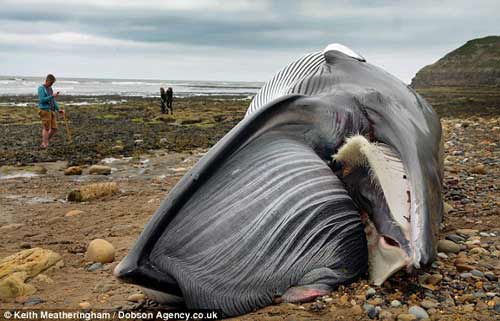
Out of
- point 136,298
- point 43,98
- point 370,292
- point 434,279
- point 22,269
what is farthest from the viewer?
point 43,98

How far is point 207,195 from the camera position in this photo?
127 inches

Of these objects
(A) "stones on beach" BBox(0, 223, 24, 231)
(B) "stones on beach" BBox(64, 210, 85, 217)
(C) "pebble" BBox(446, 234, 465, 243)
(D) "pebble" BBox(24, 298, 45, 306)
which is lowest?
(A) "stones on beach" BBox(0, 223, 24, 231)

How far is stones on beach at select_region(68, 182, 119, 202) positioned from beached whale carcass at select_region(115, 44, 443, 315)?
191 inches

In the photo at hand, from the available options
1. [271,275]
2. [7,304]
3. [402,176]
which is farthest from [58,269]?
[402,176]

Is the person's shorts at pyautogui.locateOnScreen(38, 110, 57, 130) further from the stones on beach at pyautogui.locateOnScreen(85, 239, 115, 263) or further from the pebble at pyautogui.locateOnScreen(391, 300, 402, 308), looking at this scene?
the pebble at pyautogui.locateOnScreen(391, 300, 402, 308)

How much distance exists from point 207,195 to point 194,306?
678mm

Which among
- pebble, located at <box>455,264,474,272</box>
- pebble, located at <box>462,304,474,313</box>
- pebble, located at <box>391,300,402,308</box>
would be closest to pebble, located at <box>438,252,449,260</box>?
pebble, located at <box>455,264,474,272</box>

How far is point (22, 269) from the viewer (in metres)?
4.29

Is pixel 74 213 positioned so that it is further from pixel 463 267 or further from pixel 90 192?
pixel 463 267

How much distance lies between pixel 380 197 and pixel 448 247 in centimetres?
115

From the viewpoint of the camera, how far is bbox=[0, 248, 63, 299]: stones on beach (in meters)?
3.94

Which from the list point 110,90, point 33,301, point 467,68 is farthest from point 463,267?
point 110,90

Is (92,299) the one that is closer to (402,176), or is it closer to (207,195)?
(207,195)

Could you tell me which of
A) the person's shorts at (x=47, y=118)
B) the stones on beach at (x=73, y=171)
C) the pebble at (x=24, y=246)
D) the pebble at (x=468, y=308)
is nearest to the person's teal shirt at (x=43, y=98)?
the person's shorts at (x=47, y=118)
